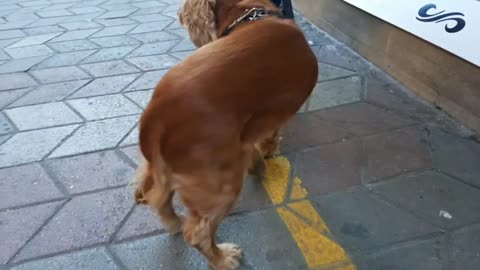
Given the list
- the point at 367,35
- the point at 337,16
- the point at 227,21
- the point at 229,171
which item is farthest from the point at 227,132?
the point at 337,16

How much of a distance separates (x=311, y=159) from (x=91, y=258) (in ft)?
5.41

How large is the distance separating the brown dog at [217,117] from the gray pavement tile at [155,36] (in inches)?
129

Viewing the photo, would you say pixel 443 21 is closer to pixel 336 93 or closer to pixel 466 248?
pixel 336 93

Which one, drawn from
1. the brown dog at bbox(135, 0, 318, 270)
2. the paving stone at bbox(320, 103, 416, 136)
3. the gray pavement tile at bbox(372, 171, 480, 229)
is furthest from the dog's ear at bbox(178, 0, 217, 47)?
the gray pavement tile at bbox(372, 171, 480, 229)

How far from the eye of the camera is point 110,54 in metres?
4.96

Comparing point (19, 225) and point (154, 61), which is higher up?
point (154, 61)

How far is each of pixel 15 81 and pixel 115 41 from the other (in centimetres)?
145

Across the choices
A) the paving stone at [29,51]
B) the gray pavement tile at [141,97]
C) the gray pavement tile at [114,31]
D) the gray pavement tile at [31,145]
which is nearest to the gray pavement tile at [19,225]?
the gray pavement tile at [31,145]

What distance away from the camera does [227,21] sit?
2.48m

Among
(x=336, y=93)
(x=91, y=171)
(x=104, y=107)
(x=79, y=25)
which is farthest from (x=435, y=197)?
(x=79, y=25)

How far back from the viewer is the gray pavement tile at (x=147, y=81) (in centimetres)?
409

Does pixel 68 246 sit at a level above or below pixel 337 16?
below

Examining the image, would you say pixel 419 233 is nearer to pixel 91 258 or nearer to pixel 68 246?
pixel 91 258

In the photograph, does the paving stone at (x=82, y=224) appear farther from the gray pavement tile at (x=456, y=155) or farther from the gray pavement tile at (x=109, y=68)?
the gray pavement tile at (x=456, y=155)
